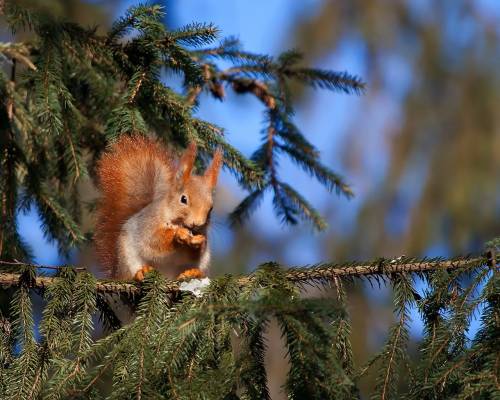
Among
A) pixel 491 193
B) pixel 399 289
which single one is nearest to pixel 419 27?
pixel 491 193

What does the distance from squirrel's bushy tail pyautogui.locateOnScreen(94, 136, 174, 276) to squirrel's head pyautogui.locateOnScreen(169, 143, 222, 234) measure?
0.08m

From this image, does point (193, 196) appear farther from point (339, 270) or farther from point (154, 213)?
point (339, 270)

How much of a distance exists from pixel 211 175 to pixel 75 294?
74cm

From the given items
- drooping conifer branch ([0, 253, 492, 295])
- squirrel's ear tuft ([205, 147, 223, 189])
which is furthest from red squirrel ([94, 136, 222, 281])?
drooping conifer branch ([0, 253, 492, 295])

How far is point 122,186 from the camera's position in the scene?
2.24 meters

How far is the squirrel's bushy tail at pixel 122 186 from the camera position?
2.13 metres

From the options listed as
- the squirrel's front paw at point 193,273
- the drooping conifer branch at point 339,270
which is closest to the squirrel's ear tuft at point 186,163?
the squirrel's front paw at point 193,273

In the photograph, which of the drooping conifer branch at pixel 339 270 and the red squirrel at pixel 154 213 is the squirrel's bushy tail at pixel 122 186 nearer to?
the red squirrel at pixel 154 213

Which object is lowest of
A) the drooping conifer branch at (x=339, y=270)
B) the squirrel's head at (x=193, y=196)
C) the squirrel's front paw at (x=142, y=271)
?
the drooping conifer branch at (x=339, y=270)

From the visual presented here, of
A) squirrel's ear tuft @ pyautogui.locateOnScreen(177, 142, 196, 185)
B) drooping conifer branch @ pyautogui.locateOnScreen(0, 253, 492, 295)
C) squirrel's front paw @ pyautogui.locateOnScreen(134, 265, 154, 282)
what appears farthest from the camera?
squirrel's ear tuft @ pyautogui.locateOnScreen(177, 142, 196, 185)

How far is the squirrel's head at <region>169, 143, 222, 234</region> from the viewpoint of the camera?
2.21 meters

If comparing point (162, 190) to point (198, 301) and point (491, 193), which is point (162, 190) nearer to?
point (198, 301)

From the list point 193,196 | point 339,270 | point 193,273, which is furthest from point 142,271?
point 339,270

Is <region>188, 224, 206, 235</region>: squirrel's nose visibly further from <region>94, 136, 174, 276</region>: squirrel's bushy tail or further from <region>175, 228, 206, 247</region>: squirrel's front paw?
<region>94, 136, 174, 276</region>: squirrel's bushy tail
